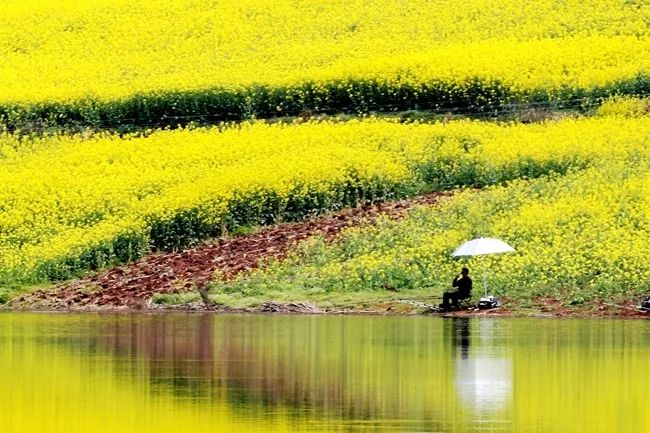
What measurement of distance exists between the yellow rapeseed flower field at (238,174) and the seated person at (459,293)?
29.9 feet

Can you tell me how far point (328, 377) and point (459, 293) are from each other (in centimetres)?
1176

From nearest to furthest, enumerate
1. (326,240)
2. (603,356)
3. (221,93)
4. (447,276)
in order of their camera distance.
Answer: (603,356) < (447,276) < (326,240) < (221,93)

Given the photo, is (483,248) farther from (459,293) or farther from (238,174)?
(238,174)

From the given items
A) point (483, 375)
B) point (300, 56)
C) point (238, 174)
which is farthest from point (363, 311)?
point (300, 56)

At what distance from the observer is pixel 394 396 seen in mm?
19812

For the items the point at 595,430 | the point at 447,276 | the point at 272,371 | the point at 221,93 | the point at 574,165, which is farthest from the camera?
the point at 221,93

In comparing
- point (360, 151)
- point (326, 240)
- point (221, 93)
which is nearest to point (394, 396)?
point (326, 240)

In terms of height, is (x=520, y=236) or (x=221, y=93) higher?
(x=221, y=93)

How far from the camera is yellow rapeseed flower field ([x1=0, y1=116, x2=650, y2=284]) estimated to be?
134 feet

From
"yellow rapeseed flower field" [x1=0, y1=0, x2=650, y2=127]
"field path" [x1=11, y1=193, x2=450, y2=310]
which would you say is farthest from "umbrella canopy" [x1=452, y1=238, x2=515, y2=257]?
"yellow rapeseed flower field" [x1=0, y1=0, x2=650, y2=127]

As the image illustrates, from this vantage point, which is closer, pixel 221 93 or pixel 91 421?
pixel 91 421

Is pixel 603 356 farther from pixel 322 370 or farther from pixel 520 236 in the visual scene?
pixel 520 236

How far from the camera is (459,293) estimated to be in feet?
109

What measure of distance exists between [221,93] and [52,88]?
5857 millimetres
